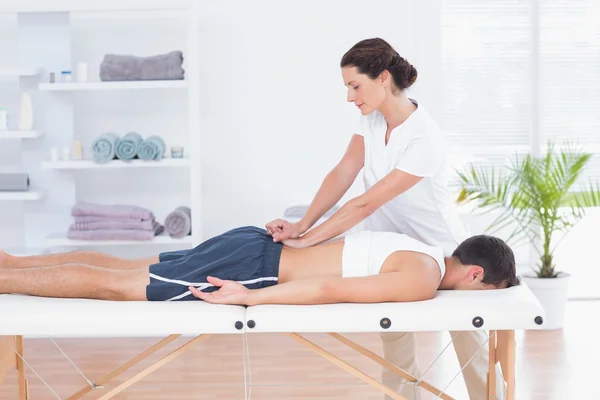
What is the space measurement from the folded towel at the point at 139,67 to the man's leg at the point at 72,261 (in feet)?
4.80

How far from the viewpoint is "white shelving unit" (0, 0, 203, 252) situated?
3.78 m

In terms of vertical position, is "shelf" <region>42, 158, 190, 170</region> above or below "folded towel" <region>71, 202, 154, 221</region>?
above

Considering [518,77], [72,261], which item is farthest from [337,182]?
[518,77]

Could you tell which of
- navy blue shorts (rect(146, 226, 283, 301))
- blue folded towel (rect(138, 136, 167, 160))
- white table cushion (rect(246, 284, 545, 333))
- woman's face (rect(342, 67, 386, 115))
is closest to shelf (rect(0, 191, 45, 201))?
blue folded towel (rect(138, 136, 167, 160))

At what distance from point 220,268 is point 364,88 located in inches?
25.5

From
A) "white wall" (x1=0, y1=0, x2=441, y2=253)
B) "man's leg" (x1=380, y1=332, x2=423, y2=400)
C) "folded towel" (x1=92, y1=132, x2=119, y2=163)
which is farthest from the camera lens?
Answer: "white wall" (x1=0, y1=0, x2=441, y2=253)

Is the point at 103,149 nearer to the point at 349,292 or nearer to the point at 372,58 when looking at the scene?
the point at 372,58

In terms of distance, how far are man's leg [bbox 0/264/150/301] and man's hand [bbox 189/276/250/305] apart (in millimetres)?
192

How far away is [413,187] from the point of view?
251 centimetres

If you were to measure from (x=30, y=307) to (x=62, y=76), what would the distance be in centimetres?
197

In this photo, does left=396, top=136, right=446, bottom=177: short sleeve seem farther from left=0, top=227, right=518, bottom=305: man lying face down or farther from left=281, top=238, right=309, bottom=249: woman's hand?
left=281, top=238, right=309, bottom=249: woman's hand

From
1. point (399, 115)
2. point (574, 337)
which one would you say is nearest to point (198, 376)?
point (399, 115)

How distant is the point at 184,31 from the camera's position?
4.18 meters

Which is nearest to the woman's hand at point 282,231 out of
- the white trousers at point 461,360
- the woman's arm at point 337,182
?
the woman's arm at point 337,182
